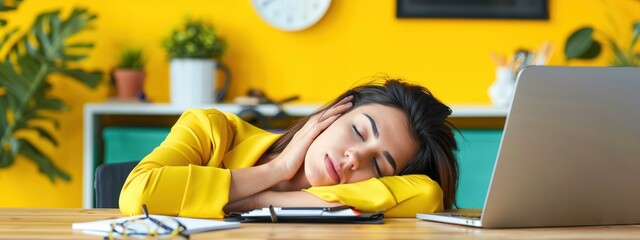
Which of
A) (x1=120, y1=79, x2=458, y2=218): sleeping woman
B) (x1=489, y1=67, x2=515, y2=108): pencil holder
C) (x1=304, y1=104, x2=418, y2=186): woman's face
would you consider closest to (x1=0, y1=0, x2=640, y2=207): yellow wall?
(x1=489, y1=67, x2=515, y2=108): pencil holder

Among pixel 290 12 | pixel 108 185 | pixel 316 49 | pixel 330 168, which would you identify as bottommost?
pixel 108 185

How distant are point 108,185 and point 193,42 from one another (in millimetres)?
2062

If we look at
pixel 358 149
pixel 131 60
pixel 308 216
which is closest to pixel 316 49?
pixel 131 60

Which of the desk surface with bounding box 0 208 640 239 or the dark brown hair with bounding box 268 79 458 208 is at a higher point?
the dark brown hair with bounding box 268 79 458 208

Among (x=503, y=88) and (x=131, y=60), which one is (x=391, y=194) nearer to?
(x=503, y=88)

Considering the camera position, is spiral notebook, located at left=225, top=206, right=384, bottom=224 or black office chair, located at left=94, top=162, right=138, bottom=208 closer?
spiral notebook, located at left=225, top=206, right=384, bottom=224

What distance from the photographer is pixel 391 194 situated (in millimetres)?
1925

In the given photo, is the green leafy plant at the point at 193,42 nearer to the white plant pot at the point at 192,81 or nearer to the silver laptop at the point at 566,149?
the white plant pot at the point at 192,81

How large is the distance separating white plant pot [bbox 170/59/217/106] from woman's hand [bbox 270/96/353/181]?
2.23 meters

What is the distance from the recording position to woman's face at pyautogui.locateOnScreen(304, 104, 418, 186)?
197 centimetres

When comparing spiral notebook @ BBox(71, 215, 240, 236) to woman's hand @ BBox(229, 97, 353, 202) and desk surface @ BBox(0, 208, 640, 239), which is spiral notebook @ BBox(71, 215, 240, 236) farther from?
woman's hand @ BBox(229, 97, 353, 202)

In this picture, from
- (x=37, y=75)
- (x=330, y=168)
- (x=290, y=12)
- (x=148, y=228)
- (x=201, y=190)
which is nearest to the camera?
(x=148, y=228)

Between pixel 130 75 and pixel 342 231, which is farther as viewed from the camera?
pixel 130 75

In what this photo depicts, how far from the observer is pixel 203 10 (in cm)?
461
